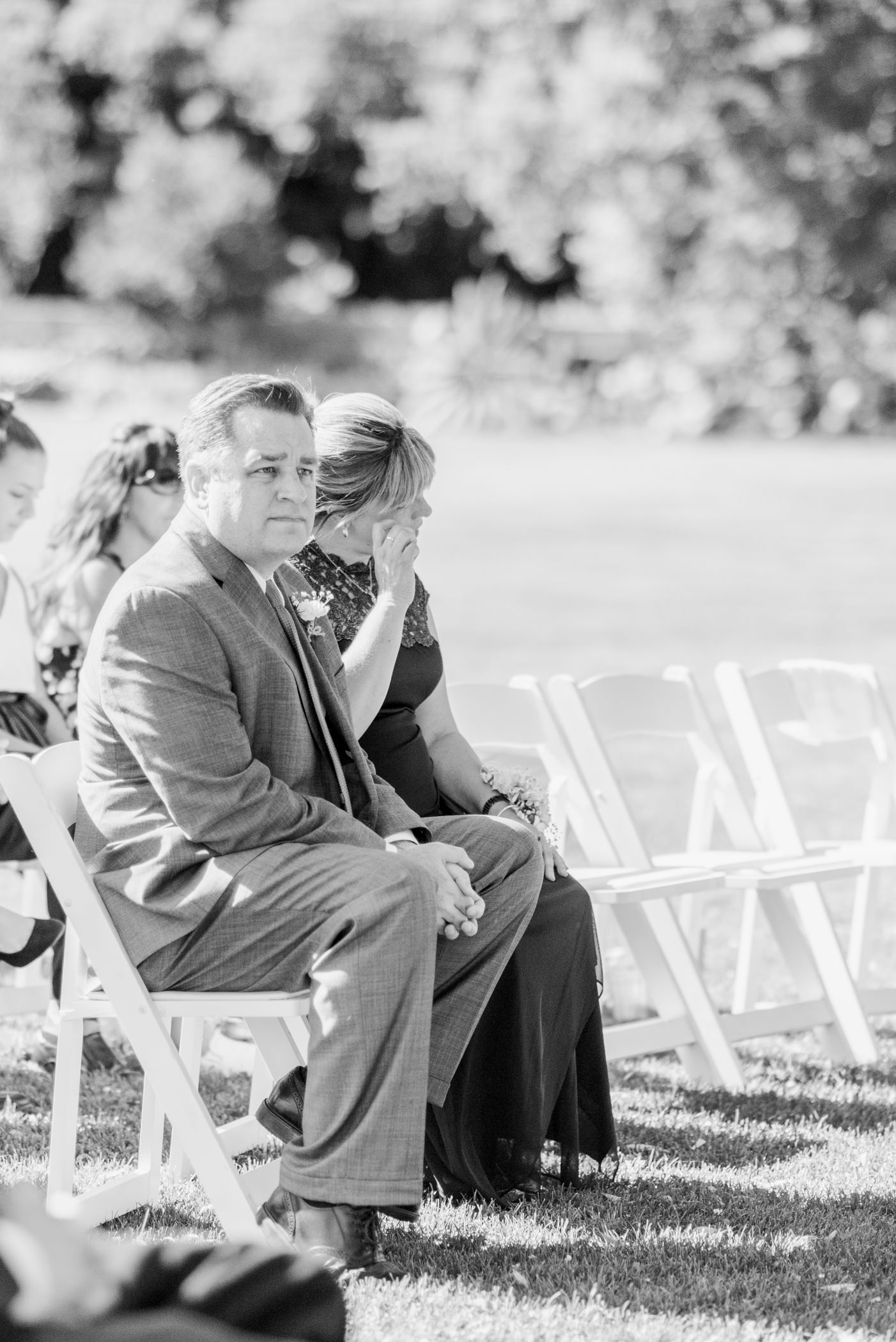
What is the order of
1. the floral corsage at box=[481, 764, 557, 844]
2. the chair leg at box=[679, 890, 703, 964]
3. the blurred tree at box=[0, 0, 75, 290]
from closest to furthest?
the floral corsage at box=[481, 764, 557, 844] < the chair leg at box=[679, 890, 703, 964] < the blurred tree at box=[0, 0, 75, 290]

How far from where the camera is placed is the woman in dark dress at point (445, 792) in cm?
352

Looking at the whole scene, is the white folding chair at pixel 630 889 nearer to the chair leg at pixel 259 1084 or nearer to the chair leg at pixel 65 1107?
the chair leg at pixel 259 1084

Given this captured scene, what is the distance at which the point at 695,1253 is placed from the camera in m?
3.24

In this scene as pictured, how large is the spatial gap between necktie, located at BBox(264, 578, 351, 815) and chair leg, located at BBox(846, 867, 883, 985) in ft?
7.76

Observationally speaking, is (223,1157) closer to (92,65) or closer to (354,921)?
(354,921)

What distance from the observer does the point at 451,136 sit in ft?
53.4

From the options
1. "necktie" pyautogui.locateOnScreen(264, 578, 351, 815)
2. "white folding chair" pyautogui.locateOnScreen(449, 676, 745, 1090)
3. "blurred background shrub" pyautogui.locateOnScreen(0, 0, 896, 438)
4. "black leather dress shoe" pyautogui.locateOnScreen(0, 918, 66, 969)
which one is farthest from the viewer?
"blurred background shrub" pyautogui.locateOnScreen(0, 0, 896, 438)

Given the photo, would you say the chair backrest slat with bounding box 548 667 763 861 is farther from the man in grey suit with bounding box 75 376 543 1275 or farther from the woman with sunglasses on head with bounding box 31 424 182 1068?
the man in grey suit with bounding box 75 376 543 1275

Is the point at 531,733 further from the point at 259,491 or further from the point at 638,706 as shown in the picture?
the point at 259,491

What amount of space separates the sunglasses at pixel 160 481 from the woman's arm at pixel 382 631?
156 centimetres

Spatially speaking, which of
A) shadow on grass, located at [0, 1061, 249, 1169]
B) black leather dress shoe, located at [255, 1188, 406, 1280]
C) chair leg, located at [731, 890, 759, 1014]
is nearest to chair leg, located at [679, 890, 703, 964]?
chair leg, located at [731, 890, 759, 1014]

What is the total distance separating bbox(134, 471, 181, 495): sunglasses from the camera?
5.19 metres

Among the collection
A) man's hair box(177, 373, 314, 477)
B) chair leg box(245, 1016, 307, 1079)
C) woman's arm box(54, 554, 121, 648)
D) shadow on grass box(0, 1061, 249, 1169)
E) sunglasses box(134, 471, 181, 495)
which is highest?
man's hair box(177, 373, 314, 477)

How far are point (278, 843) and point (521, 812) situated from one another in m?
0.97
